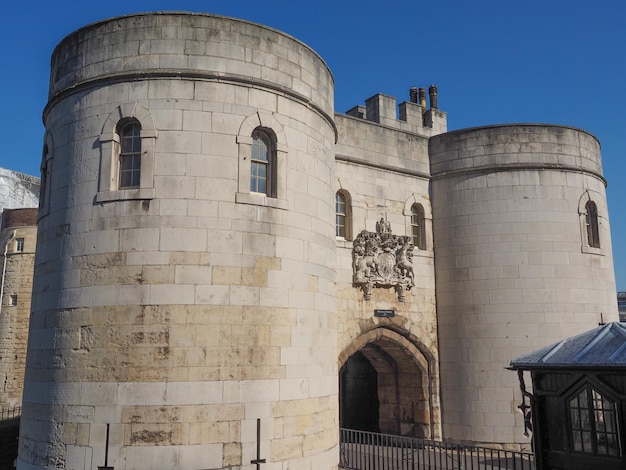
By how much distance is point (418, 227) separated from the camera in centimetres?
1878

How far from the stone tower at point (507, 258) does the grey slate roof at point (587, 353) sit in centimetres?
842

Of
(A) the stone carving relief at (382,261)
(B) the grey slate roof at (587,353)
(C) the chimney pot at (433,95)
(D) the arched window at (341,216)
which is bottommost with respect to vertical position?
(B) the grey slate roof at (587,353)

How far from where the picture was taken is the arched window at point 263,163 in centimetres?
1222

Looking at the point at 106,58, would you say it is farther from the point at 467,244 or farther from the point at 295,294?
the point at 467,244

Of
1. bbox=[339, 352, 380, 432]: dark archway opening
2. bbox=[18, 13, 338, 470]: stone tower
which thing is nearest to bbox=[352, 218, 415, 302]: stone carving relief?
bbox=[18, 13, 338, 470]: stone tower

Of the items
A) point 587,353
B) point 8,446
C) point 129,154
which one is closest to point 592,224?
point 587,353

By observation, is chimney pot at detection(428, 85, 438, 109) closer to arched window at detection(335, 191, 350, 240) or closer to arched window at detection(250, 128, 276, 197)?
arched window at detection(335, 191, 350, 240)

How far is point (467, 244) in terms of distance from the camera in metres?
18.3

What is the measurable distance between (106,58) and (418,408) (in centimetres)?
1300

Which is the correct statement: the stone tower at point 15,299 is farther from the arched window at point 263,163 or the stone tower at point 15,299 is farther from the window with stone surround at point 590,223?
the window with stone surround at point 590,223

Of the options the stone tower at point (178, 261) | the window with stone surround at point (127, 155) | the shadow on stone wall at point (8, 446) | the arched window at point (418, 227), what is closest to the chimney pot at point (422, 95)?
the arched window at point (418, 227)

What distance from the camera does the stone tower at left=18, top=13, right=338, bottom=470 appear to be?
34.7ft

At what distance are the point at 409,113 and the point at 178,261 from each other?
13.5 metres

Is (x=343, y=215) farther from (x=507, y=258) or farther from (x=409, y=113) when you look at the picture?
(x=409, y=113)
